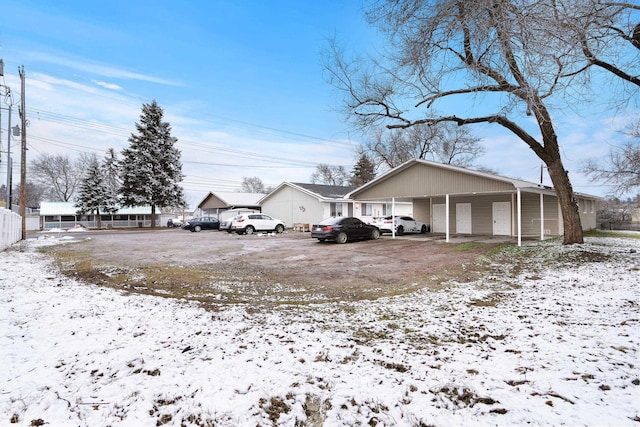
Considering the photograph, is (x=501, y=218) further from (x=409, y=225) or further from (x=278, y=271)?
(x=278, y=271)

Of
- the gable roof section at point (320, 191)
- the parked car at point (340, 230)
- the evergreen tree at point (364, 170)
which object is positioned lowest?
the parked car at point (340, 230)

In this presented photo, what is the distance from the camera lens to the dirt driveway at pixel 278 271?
704cm

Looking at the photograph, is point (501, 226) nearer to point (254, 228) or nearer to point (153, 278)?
point (254, 228)

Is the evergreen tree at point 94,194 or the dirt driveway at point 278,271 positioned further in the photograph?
the evergreen tree at point 94,194

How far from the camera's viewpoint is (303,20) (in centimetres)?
935

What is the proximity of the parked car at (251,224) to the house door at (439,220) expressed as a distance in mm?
12391

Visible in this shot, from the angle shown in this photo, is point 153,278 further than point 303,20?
No

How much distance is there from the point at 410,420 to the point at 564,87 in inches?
259

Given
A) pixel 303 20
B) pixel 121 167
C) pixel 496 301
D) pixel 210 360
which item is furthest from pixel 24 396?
pixel 121 167

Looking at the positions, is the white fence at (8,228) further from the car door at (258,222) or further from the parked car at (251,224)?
the car door at (258,222)

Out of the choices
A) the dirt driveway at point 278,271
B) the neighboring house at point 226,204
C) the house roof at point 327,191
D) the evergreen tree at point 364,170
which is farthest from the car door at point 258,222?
the evergreen tree at point 364,170

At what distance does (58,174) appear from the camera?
2152 inches

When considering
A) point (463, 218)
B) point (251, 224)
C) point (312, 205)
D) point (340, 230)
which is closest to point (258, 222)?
point (251, 224)

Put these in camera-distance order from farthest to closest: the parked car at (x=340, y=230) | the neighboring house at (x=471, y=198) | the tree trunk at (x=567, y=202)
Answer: the parked car at (x=340, y=230) → the neighboring house at (x=471, y=198) → the tree trunk at (x=567, y=202)
